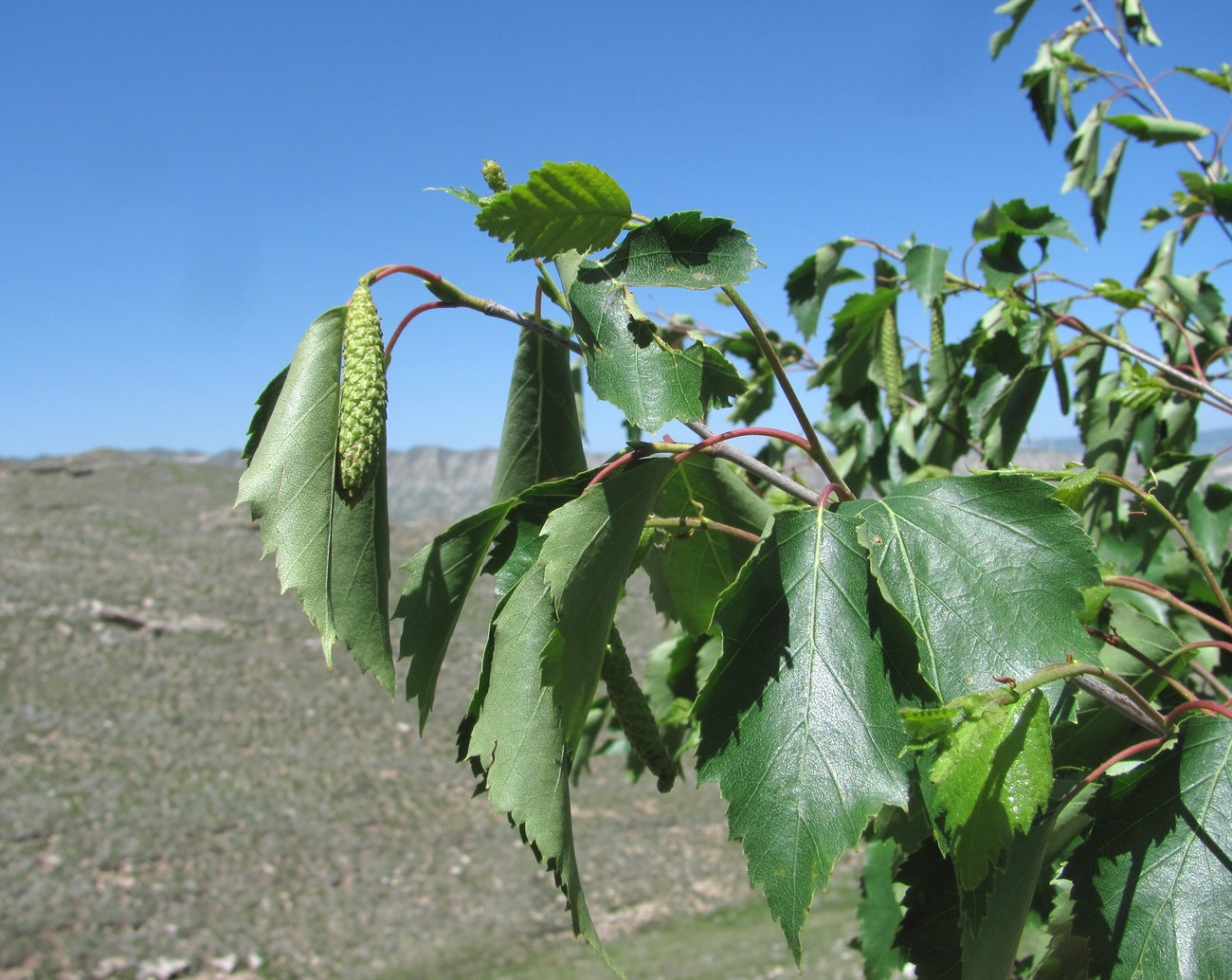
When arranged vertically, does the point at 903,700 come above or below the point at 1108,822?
above

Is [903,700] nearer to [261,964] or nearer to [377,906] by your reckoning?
[261,964]

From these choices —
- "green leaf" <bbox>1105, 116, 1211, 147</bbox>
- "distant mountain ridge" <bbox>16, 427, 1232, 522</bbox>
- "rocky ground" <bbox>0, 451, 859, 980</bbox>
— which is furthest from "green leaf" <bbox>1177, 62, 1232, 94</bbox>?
"distant mountain ridge" <bbox>16, 427, 1232, 522</bbox>

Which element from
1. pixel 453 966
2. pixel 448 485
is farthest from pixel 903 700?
pixel 448 485

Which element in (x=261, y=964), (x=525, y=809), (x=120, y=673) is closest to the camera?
(x=525, y=809)

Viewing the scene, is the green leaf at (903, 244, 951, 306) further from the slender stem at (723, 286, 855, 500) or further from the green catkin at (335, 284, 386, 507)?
the green catkin at (335, 284, 386, 507)

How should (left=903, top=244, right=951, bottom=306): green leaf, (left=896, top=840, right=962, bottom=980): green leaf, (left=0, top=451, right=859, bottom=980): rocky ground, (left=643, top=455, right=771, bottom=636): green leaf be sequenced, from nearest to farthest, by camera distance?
(left=896, top=840, right=962, bottom=980): green leaf → (left=643, top=455, right=771, bottom=636): green leaf → (left=903, top=244, right=951, bottom=306): green leaf → (left=0, top=451, right=859, bottom=980): rocky ground

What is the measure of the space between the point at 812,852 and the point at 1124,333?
156 cm

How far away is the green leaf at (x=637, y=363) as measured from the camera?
0.85 meters

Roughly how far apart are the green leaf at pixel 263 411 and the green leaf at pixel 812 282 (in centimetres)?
140

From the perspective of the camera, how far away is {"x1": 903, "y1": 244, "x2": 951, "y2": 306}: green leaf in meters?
1.83

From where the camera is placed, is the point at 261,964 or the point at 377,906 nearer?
the point at 261,964

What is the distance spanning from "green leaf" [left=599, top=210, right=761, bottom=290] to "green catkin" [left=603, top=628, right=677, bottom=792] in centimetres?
38

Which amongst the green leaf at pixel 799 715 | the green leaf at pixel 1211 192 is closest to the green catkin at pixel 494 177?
the green leaf at pixel 799 715

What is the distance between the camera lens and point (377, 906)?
254 inches
